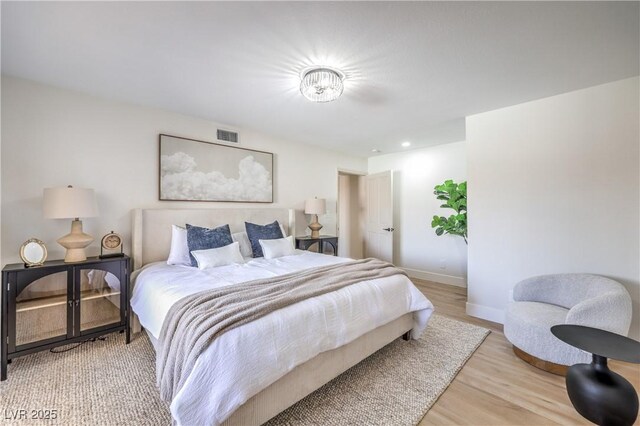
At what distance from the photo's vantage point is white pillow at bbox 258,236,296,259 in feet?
10.6

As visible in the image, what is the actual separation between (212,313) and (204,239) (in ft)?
5.06

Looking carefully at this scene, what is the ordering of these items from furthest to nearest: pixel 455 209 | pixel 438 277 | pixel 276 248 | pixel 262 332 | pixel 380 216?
pixel 380 216, pixel 438 277, pixel 455 209, pixel 276 248, pixel 262 332

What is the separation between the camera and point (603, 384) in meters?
1.48

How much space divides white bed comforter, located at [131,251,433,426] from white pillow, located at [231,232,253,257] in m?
0.62

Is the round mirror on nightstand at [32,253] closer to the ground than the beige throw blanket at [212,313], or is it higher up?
higher up

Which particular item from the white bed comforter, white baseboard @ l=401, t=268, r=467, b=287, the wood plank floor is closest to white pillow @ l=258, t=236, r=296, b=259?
the white bed comforter

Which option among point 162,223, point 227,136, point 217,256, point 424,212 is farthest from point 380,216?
point 162,223

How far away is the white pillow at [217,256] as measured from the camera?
262cm

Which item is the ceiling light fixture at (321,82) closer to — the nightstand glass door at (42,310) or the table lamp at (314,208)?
the table lamp at (314,208)

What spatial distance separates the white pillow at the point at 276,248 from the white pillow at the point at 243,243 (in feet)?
0.71

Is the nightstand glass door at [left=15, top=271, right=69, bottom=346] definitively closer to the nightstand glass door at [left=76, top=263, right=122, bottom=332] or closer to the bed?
the nightstand glass door at [left=76, top=263, right=122, bottom=332]

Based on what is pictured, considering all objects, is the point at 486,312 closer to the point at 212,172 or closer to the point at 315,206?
the point at 315,206

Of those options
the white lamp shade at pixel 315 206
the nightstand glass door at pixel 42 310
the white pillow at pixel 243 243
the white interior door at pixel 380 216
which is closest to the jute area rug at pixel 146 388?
the nightstand glass door at pixel 42 310

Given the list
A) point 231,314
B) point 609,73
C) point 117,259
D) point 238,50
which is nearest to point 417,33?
point 238,50
